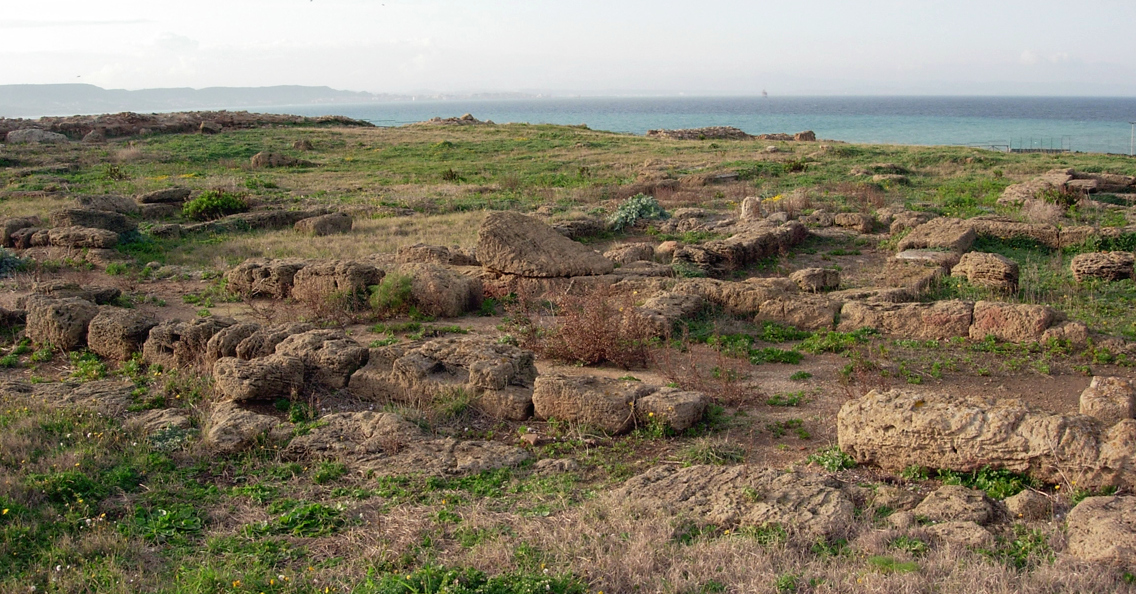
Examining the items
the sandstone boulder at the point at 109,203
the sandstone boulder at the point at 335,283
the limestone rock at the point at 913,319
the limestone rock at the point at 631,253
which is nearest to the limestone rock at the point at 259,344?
the sandstone boulder at the point at 335,283

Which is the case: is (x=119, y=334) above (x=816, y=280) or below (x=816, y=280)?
below

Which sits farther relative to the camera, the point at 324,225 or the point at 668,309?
the point at 324,225

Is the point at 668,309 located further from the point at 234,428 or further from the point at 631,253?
the point at 234,428

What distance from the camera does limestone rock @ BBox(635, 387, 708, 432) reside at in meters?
7.41

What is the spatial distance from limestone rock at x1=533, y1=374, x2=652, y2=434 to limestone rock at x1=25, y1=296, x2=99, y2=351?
21.5 feet

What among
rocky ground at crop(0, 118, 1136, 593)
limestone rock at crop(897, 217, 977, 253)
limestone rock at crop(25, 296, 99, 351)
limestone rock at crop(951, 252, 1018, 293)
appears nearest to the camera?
rocky ground at crop(0, 118, 1136, 593)

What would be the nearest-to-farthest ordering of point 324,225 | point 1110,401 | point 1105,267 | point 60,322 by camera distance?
point 1110,401 → point 60,322 → point 1105,267 → point 324,225

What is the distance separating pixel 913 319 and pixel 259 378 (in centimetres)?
823

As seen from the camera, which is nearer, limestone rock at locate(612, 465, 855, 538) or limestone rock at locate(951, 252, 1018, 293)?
limestone rock at locate(612, 465, 855, 538)

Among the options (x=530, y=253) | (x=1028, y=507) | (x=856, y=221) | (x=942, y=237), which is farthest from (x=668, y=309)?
(x=856, y=221)

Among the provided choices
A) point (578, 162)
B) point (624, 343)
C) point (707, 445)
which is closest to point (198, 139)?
point (578, 162)

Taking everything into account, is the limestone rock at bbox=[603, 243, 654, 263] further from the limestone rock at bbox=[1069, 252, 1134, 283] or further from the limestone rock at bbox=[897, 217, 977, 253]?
the limestone rock at bbox=[1069, 252, 1134, 283]

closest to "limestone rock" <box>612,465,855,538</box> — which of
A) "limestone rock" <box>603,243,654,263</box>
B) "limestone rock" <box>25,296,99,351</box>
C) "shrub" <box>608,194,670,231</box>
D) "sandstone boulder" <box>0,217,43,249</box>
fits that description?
"limestone rock" <box>25,296,99,351</box>

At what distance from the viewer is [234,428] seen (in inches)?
289
